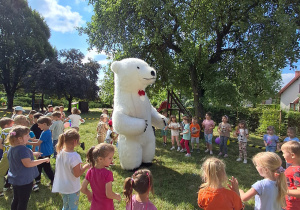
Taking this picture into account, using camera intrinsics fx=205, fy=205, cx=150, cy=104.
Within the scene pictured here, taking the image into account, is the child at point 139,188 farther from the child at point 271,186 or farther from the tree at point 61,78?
the tree at point 61,78

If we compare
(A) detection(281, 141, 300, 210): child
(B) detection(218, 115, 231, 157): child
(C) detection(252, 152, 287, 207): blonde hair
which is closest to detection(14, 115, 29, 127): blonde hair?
(C) detection(252, 152, 287, 207): blonde hair

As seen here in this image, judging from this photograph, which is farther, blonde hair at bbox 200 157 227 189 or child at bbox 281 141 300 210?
child at bbox 281 141 300 210

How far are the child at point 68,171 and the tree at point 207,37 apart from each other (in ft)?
17.6

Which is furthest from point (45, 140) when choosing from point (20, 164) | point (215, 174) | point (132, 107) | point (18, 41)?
point (18, 41)

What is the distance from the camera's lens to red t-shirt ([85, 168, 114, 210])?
2.21m

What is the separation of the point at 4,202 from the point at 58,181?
1.80 m

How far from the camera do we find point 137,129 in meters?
4.57

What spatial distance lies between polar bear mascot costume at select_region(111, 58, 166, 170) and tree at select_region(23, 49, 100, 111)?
1752cm

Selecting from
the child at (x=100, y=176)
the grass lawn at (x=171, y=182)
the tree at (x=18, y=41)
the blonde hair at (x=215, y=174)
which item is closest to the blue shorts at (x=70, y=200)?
the child at (x=100, y=176)

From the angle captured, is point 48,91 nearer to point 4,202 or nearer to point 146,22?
point 146,22

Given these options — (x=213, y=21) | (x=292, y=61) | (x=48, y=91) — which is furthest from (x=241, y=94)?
(x=48, y=91)

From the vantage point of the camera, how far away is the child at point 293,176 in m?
2.31

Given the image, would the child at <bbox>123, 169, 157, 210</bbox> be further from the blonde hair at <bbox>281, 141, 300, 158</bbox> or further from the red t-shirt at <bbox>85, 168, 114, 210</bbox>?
the blonde hair at <bbox>281, 141, 300, 158</bbox>

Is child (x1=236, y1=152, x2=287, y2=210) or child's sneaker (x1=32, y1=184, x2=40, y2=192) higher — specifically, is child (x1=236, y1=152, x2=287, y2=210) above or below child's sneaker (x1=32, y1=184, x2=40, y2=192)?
above
